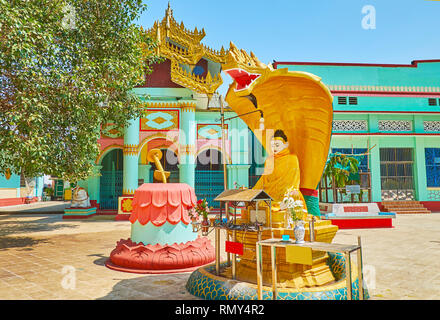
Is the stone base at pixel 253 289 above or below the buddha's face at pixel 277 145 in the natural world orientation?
below

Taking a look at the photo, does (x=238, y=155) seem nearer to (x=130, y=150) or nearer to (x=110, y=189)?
(x=130, y=150)

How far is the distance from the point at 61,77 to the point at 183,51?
33.5 ft

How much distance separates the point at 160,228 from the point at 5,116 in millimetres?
5134

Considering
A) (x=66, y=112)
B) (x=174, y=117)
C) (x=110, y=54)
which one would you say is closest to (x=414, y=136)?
(x=174, y=117)

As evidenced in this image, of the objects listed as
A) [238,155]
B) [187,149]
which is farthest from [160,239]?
[238,155]

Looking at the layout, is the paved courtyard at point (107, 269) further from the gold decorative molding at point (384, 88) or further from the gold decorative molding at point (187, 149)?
the gold decorative molding at point (384, 88)

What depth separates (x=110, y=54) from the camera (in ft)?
36.5

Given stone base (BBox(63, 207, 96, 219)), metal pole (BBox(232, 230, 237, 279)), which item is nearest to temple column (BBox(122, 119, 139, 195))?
stone base (BBox(63, 207, 96, 219))

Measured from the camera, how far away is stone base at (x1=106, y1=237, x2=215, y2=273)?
22.4ft

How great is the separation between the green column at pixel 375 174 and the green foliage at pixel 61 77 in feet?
49.7

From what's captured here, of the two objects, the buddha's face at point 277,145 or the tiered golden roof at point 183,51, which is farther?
the tiered golden roof at point 183,51

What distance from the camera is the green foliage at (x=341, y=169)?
1508cm

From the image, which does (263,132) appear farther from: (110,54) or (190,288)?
(110,54)

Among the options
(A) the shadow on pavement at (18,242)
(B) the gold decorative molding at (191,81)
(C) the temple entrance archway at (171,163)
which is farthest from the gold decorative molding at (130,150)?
(A) the shadow on pavement at (18,242)
